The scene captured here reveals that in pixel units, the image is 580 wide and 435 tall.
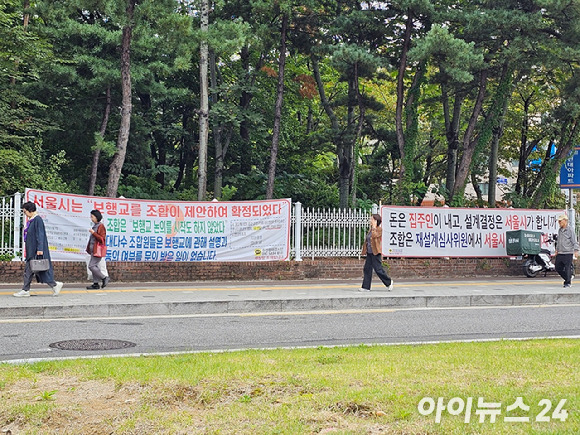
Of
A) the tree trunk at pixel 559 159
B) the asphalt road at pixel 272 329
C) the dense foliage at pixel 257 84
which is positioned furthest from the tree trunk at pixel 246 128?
the asphalt road at pixel 272 329

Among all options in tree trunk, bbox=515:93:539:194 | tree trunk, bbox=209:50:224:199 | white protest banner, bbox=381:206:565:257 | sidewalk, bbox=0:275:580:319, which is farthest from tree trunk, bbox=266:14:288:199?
tree trunk, bbox=515:93:539:194

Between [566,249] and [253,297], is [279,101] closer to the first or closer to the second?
[566,249]

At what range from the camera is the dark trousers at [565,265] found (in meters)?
16.5

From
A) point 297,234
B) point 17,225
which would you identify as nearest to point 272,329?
point 297,234

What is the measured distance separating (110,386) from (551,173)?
23696 mm

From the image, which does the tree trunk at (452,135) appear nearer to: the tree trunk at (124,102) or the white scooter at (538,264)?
the white scooter at (538,264)

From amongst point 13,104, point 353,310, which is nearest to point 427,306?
point 353,310

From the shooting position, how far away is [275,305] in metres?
12.6

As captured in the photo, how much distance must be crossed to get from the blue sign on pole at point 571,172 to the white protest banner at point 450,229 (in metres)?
3.59

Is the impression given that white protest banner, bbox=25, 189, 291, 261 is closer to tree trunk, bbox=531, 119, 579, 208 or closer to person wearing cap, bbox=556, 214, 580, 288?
person wearing cap, bbox=556, 214, 580, 288

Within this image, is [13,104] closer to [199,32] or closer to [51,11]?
[51,11]

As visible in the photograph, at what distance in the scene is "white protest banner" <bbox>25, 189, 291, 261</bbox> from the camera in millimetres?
16547

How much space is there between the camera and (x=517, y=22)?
71.6 ft

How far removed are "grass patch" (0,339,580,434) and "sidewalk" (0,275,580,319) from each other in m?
4.64
